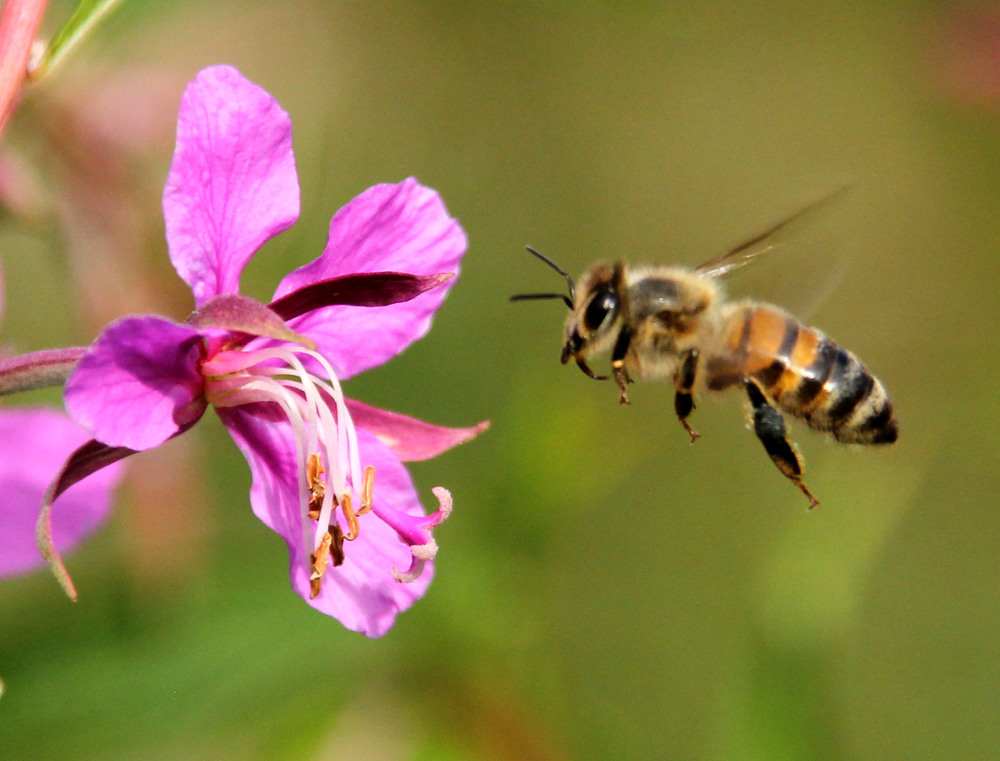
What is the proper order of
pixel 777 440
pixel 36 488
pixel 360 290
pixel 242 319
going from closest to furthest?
pixel 242 319 → pixel 360 290 → pixel 36 488 → pixel 777 440

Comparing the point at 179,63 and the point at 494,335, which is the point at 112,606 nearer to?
the point at 179,63

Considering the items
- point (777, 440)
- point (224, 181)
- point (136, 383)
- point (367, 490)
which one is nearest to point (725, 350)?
point (777, 440)

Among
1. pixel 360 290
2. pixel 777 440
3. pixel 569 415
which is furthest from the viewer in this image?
pixel 569 415

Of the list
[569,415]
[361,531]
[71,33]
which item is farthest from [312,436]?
[569,415]

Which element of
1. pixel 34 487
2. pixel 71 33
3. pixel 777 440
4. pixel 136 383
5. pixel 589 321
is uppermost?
pixel 71 33

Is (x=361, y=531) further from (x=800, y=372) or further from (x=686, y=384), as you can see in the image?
(x=800, y=372)

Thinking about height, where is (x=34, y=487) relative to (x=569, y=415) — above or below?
above

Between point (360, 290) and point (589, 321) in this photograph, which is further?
point (589, 321)

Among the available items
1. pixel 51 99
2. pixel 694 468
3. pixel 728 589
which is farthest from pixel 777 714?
pixel 694 468
